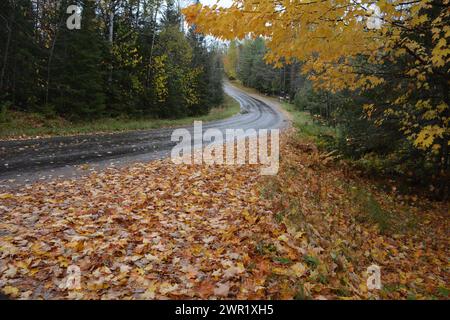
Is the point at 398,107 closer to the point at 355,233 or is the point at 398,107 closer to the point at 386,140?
the point at 386,140

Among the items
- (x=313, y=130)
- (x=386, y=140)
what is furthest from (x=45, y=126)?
(x=313, y=130)

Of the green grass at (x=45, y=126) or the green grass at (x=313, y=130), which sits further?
the green grass at (x=313, y=130)

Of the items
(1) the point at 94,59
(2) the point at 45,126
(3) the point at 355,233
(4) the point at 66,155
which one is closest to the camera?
(3) the point at 355,233

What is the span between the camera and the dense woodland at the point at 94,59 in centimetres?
1814

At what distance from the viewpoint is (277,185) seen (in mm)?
7430

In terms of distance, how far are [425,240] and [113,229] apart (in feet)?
20.6

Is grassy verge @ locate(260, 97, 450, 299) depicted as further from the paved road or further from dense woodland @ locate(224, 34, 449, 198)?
the paved road

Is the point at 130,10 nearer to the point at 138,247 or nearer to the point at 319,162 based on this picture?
the point at 319,162

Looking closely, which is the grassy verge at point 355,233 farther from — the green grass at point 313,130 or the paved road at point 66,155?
the green grass at point 313,130

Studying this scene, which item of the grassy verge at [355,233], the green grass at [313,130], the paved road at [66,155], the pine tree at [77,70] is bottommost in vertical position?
the grassy verge at [355,233]

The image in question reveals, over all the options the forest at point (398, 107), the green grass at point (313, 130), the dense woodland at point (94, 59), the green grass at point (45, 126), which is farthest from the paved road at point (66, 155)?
the green grass at point (313, 130)

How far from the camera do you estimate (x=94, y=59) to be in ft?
67.4

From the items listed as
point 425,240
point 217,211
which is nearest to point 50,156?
point 217,211

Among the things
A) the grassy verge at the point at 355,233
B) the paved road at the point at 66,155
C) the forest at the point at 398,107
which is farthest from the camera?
the paved road at the point at 66,155
